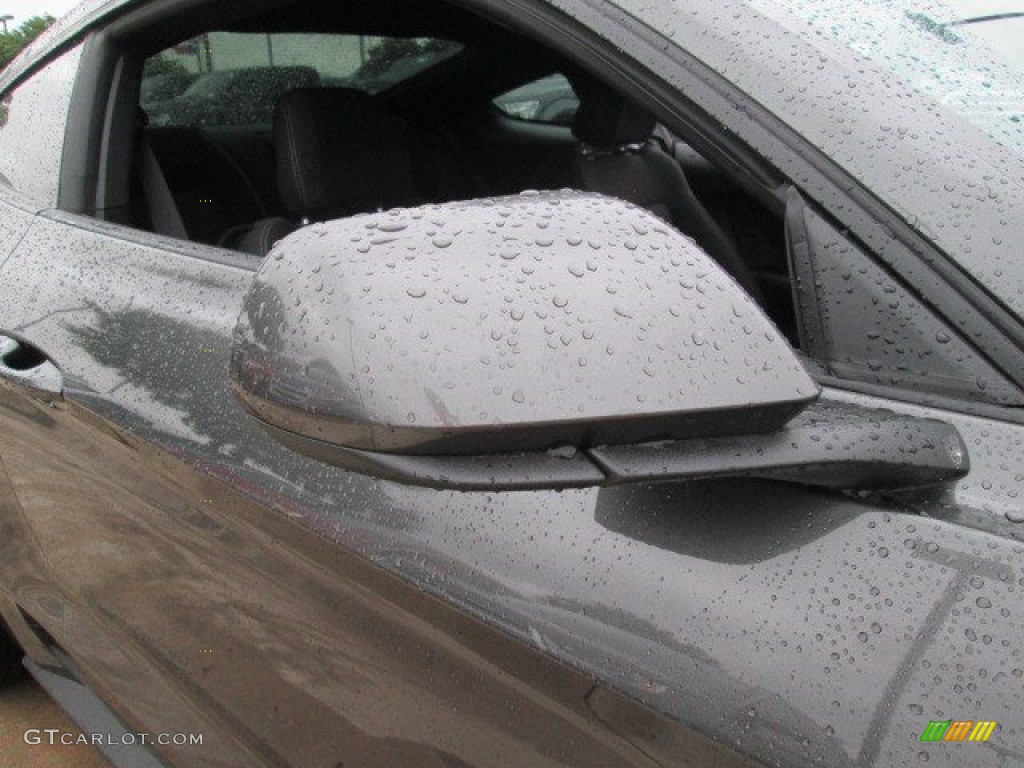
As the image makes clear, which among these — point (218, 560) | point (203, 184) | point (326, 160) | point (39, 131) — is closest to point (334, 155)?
point (326, 160)

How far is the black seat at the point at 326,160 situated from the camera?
85.5 inches

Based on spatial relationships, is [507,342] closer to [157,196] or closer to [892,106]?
[892,106]

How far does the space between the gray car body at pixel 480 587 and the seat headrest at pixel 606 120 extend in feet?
2.23

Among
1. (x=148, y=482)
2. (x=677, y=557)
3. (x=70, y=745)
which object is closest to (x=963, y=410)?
(x=677, y=557)

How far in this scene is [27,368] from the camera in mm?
1621

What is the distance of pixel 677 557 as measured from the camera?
0.84m

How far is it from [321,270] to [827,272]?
502 millimetres

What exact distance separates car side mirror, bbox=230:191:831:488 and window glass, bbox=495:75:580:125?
1.94 m

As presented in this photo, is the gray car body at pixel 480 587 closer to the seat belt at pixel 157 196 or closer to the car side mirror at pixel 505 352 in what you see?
the car side mirror at pixel 505 352

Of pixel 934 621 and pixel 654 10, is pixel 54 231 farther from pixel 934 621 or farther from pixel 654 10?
pixel 934 621

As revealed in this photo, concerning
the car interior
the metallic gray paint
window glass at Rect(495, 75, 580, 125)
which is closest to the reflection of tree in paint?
the car interior

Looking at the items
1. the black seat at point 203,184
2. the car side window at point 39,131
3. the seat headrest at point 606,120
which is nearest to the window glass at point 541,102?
the seat headrest at point 606,120

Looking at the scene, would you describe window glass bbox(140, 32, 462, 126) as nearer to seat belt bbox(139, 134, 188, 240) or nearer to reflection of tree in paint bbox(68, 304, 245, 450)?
seat belt bbox(139, 134, 188, 240)

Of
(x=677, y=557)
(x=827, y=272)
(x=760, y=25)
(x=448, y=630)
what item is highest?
(x=760, y=25)
